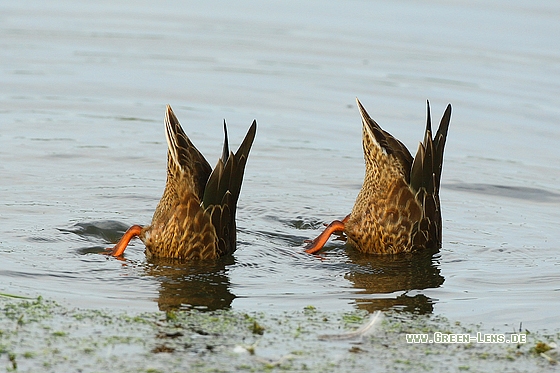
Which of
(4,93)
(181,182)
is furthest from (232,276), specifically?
(4,93)

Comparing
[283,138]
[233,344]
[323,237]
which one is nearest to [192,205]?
[323,237]

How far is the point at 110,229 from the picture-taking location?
25.1 feet

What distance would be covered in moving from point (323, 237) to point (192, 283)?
137 centimetres

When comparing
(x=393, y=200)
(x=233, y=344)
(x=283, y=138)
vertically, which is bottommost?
(x=233, y=344)

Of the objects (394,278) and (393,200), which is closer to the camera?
(394,278)

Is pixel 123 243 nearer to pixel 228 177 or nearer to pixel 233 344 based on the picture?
pixel 228 177

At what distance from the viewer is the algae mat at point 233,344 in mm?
4707

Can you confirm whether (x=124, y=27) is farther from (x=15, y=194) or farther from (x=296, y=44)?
(x=15, y=194)

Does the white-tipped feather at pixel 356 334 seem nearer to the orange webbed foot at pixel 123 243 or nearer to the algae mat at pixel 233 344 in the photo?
the algae mat at pixel 233 344

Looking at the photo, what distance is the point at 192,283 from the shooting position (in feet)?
20.9

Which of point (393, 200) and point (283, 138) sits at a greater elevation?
point (283, 138)

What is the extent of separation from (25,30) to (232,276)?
31.8 feet

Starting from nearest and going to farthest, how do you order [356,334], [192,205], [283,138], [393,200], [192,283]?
[356,334] → [192,283] → [192,205] → [393,200] → [283,138]

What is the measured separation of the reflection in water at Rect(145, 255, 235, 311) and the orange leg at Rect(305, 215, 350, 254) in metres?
0.65
